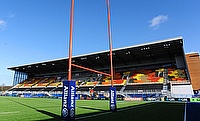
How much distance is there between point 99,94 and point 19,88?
1298 inches

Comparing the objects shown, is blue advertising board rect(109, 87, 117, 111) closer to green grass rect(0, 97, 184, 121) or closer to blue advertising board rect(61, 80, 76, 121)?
green grass rect(0, 97, 184, 121)

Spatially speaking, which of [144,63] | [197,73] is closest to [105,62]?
[144,63]

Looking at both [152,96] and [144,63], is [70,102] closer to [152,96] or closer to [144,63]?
[152,96]

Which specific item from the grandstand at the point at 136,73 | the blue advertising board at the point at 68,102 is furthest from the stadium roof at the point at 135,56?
the blue advertising board at the point at 68,102

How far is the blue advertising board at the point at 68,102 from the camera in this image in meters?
6.67

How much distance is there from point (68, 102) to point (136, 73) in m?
35.7

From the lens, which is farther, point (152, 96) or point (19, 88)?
point (19, 88)

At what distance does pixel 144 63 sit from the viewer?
138 ft

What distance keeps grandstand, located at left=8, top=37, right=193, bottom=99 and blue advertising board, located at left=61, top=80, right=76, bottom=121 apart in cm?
2600

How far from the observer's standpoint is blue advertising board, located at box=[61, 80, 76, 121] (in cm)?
667

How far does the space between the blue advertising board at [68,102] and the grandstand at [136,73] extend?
2600 cm

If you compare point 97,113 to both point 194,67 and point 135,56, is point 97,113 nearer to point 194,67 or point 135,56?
point 194,67

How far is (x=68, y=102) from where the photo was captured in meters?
6.77

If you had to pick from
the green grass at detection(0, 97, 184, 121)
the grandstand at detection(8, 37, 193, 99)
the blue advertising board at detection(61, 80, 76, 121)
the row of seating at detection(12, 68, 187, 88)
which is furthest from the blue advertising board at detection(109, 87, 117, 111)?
the row of seating at detection(12, 68, 187, 88)
